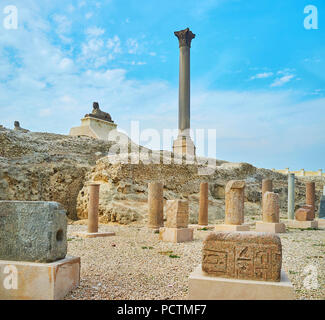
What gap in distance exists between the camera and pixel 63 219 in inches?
171

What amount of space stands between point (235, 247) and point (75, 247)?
5.00m

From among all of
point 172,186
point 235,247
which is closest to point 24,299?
point 235,247

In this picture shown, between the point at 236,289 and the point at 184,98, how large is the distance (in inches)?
769

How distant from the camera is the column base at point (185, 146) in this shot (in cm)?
2180

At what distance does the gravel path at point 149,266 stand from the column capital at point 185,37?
55.4 ft

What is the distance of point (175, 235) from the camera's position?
8.63 metres

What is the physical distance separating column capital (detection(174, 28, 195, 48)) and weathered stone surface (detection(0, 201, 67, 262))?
20.7m

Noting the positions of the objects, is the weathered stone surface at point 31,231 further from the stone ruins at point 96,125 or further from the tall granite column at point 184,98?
the stone ruins at point 96,125

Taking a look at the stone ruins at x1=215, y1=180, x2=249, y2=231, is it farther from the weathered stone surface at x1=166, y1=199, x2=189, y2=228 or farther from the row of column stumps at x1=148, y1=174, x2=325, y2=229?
the weathered stone surface at x1=166, y1=199, x2=189, y2=228

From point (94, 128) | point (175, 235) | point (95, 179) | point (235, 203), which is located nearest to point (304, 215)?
point (235, 203)

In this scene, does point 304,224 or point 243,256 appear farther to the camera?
point 304,224

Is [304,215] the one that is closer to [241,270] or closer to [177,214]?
[177,214]
